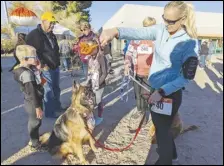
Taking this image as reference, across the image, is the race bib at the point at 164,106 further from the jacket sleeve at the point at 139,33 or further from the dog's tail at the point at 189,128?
the dog's tail at the point at 189,128

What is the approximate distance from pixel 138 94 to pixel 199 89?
3824mm

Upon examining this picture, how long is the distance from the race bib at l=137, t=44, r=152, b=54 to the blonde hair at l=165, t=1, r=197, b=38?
67.6 inches

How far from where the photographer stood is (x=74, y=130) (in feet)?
8.73

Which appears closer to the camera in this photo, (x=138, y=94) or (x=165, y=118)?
(x=165, y=118)

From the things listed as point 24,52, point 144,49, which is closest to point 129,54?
point 144,49

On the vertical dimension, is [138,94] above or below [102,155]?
above

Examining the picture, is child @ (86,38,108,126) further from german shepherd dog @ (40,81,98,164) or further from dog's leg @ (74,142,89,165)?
dog's leg @ (74,142,89,165)

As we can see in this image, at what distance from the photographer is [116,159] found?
9.21ft

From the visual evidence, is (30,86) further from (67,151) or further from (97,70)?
(97,70)

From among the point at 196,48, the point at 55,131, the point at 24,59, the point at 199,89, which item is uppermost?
the point at 196,48

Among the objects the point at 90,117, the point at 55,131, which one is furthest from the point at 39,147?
the point at 90,117

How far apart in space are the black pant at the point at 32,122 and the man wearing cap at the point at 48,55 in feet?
3.99

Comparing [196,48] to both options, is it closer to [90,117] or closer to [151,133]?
[90,117]

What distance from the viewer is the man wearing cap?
11.6ft
